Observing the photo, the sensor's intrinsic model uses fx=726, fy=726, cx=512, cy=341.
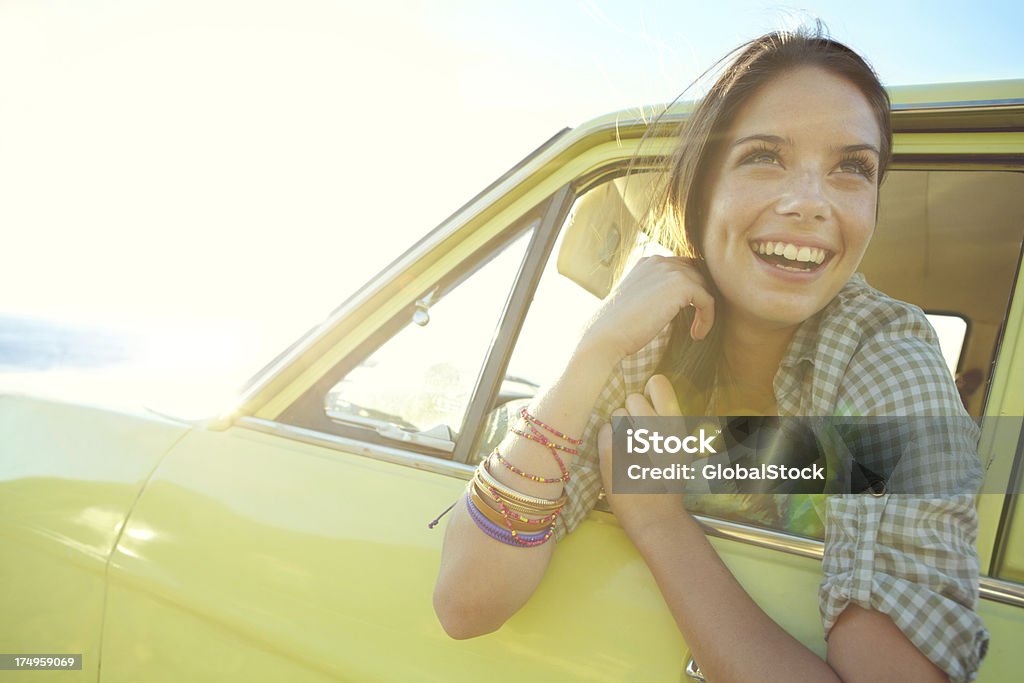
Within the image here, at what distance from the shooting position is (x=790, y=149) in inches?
53.6

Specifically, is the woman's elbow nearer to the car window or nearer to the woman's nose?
the car window

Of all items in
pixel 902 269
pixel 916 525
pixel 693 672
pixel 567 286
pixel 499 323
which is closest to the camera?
pixel 916 525

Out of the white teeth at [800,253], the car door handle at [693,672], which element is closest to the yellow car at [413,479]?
the car door handle at [693,672]

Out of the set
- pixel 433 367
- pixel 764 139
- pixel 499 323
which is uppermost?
pixel 764 139

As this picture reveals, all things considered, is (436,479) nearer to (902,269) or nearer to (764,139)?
(764,139)

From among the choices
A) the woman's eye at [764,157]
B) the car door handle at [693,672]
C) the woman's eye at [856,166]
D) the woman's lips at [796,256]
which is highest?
the woman's eye at [764,157]

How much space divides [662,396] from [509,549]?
41cm

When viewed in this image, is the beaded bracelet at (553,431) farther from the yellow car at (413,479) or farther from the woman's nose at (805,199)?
the woman's nose at (805,199)

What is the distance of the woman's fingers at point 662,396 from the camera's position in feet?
4.44

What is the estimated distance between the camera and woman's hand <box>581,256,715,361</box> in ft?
4.35

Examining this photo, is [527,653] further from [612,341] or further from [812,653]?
[612,341]

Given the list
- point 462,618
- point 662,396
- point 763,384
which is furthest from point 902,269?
point 462,618

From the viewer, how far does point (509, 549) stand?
1.21 meters

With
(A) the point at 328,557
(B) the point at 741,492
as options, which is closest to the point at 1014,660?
(B) the point at 741,492
